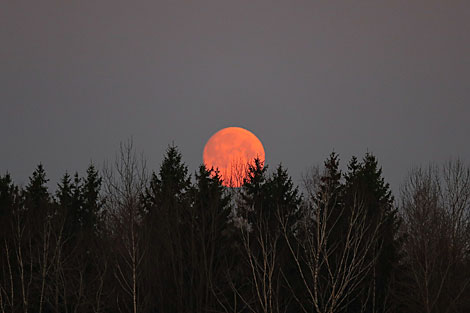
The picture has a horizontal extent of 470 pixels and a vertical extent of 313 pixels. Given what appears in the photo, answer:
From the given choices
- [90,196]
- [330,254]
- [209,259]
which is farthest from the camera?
[90,196]

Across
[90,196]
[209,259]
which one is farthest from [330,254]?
[90,196]

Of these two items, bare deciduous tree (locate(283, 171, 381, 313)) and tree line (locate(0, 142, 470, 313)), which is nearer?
bare deciduous tree (locate(283, 171, 381, 313))

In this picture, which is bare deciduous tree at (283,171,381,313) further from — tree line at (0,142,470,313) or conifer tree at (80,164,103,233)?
conifer tree at (80,164,103,233)

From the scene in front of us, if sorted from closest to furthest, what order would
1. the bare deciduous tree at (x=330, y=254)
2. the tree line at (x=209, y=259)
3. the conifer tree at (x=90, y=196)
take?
1. the bare deciduous tree at (x=330, y=254)
2. the tree line at (x=209, y=259)
3. the conifer tree at (x=90, y=196)

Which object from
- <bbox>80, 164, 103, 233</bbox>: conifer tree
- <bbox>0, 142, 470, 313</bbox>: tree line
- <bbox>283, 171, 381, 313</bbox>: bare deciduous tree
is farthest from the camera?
<bbox>80, 164, 103, 233</bbox>: conifer tree

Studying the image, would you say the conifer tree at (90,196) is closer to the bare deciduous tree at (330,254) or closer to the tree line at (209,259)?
the tree line at (209,259)

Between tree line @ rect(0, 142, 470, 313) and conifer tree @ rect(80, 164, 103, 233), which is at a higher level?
conifer tree @ rect(80, 164, 103, 233)

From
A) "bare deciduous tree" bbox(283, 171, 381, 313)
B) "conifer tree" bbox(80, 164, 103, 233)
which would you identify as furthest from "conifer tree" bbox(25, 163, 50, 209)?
"bare deciduous tree" bbox(283, 171, 381, 313)

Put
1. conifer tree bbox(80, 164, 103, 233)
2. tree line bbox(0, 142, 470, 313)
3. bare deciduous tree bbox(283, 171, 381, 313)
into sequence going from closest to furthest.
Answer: bare deciduous tree bbox(283, 171, 381, 313)
tree line bbox(0, 142, 470, 313)
conifer tree bbox(80, 164, 103, 233)

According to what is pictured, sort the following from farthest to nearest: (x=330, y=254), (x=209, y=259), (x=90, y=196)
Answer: (x=90, y=196)
(x=209, y=259)
(x=330, y=254)

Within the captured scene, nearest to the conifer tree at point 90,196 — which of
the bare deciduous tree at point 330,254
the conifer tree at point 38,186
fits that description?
the conifer tree at point 38,186

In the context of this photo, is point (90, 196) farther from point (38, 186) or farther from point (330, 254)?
point (330, 254)

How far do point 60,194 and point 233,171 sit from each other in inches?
630

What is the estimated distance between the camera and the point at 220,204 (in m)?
32.5
